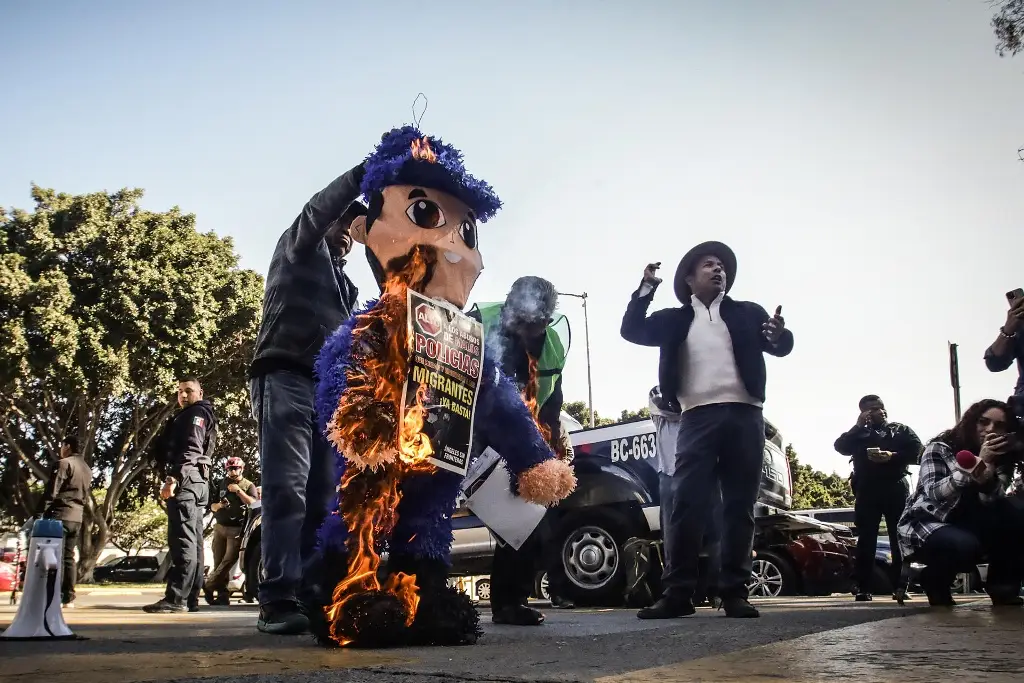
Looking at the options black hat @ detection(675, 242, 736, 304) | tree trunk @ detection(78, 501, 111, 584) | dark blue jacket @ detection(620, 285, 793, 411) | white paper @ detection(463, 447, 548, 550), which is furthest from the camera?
tree trunk @ detection(78, 501, 111, 584)

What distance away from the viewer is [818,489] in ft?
166

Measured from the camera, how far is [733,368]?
5.57 metres

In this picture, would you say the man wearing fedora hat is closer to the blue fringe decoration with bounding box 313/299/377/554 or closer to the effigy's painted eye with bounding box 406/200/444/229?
the effigy's painted eye with bounding box 406/200/444/229

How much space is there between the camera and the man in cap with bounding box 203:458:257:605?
10.6 meters

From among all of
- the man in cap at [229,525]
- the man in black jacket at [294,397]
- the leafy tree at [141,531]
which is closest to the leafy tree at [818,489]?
the leafy tree at [141,531]

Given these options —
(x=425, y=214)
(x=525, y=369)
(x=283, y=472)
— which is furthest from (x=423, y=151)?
(x=525, y=369)

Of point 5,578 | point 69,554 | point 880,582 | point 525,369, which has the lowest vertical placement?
point 5,578

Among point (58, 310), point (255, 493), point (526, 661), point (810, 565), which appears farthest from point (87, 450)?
point (526, 661)

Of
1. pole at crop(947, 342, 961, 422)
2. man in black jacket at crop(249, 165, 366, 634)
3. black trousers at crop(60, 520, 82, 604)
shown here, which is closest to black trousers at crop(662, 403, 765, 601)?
man in black jacket at crop(249, 165, 366, 634)

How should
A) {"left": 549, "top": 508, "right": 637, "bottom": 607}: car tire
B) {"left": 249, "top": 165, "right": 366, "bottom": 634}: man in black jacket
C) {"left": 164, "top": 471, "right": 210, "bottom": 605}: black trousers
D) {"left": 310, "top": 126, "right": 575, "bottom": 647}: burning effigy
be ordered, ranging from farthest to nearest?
{"left": 549, "top": 508, "right": 637, "bottom": 607}: car tire
{"left": 164, "top": 471, "right": 210, "bottom": 605}: black trousers
{"left": 249, "top": 165, "right": 366, "bottom": 634}: man in black jacket
{"left": 310, "top": 126, "right": 575, "bottom": 647}: burning effigy

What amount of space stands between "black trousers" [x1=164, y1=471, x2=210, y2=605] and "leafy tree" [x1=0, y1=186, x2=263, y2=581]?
11.9 m

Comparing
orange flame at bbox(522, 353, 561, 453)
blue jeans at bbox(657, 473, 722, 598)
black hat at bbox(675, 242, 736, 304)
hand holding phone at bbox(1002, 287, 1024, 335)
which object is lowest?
blue jeans at bbox(657, 473, 722, 598)

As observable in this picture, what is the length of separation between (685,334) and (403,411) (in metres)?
2.86

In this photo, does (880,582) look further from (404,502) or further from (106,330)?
(106,330)
